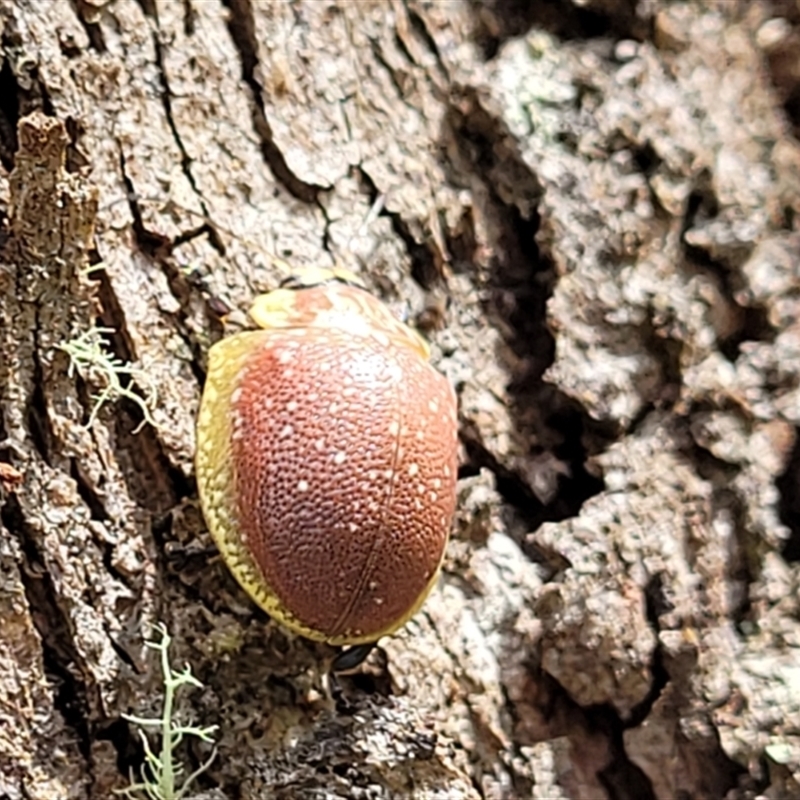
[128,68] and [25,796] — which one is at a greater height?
[128,68]

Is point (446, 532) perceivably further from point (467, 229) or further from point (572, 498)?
point (467, 229)

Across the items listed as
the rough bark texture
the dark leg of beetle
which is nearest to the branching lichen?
the rough bark texture

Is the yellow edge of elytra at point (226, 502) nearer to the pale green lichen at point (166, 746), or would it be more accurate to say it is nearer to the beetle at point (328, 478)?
the beetle at point (328, 478)

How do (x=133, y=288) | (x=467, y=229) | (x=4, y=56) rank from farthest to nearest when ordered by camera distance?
(x=467, y=229)
(x=133, y=288)
(x=4, y=56)

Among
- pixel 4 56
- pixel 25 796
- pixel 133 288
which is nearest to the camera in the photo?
pixel 25 796

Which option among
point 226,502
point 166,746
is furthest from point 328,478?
point 166,746

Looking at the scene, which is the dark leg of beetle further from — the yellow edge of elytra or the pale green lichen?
the pale green lichen

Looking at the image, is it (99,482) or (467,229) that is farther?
(467,229)

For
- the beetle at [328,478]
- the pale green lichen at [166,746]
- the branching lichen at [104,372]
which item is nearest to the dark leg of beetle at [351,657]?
the beetle at [328,478]

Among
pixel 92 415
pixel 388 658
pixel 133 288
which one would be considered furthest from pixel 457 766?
pixel 133 288
